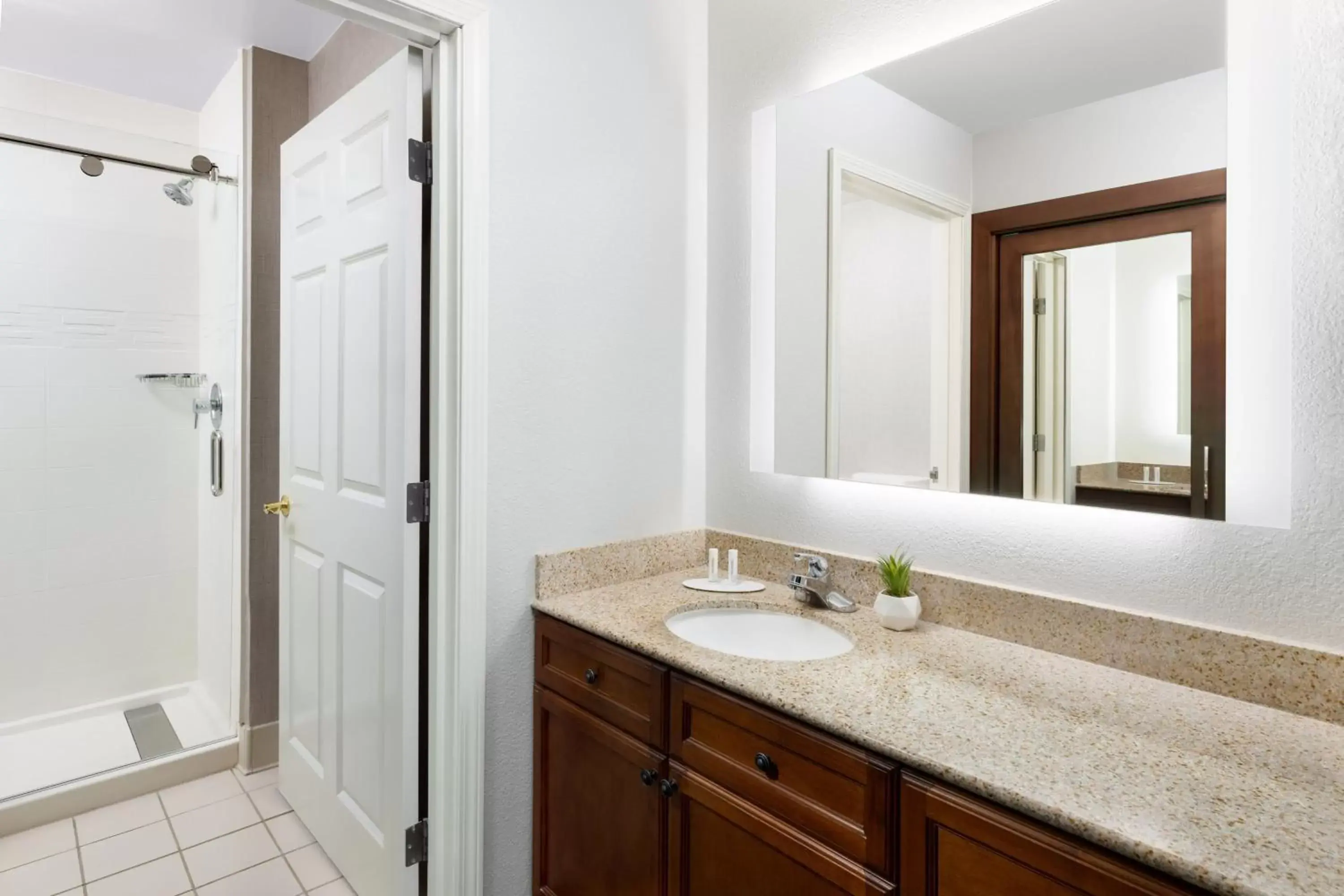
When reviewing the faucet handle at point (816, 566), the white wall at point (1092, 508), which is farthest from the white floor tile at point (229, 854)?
the faucet handle at point (816, 566)

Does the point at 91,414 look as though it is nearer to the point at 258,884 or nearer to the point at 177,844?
the point at 177,844

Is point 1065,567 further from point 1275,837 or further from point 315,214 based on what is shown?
point 315,214

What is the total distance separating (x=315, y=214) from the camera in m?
1.89

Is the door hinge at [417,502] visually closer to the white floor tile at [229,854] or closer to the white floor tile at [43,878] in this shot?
the white floor tile at [229,854]

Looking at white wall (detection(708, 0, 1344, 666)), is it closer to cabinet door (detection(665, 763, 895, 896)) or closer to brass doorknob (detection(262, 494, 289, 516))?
cabinet door (detection(665, 763, 895, 896))

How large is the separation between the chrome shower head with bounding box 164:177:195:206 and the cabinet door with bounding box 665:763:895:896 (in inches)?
111

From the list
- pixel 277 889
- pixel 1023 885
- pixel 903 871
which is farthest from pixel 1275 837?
pixel 277 889

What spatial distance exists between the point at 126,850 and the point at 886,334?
2.47 metres

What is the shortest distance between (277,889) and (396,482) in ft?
3.89

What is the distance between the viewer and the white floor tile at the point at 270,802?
2.21 metres

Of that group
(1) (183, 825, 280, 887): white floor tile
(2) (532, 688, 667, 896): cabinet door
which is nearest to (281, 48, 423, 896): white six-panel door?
(1) (183, 825, 280, 887): white floor tile

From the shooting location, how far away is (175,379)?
2922 mm

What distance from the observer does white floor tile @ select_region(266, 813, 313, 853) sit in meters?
2.05

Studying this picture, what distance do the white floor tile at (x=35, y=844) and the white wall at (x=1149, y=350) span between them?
284cm
